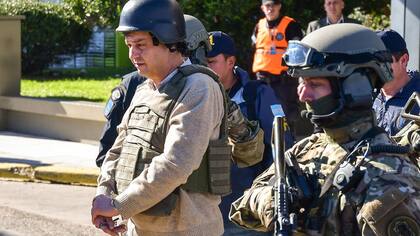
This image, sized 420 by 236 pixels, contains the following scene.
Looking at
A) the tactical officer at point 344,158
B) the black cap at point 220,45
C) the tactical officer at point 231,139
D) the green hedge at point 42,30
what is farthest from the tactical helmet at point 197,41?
the green hedge at point 42,30

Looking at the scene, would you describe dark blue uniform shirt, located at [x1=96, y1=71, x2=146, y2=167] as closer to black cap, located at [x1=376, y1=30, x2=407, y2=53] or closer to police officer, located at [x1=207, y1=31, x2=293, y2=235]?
police officer, located at [x1=207, y1=31, x2=293, y2=235]

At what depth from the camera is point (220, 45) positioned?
545cm

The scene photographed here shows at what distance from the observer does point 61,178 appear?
11.0 metres

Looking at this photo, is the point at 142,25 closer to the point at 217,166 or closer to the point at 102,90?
the point at 217,166

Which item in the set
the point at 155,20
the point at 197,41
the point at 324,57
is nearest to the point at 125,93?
the point at 197,41

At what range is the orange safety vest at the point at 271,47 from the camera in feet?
36.2

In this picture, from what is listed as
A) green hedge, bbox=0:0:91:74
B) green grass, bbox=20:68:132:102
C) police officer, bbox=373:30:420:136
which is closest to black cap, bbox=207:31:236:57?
police officer, bbox=373:30:420:136

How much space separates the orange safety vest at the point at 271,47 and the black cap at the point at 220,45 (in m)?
5.53

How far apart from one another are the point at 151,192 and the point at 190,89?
Result: 1.38ft

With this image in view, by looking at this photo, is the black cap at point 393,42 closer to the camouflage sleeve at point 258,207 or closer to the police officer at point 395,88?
the police officer at point 395,88

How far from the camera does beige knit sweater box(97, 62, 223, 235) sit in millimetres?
3752

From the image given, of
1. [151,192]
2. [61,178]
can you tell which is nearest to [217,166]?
[151,192]

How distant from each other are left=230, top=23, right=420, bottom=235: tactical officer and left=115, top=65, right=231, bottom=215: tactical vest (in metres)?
0.31

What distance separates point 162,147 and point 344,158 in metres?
0.83
